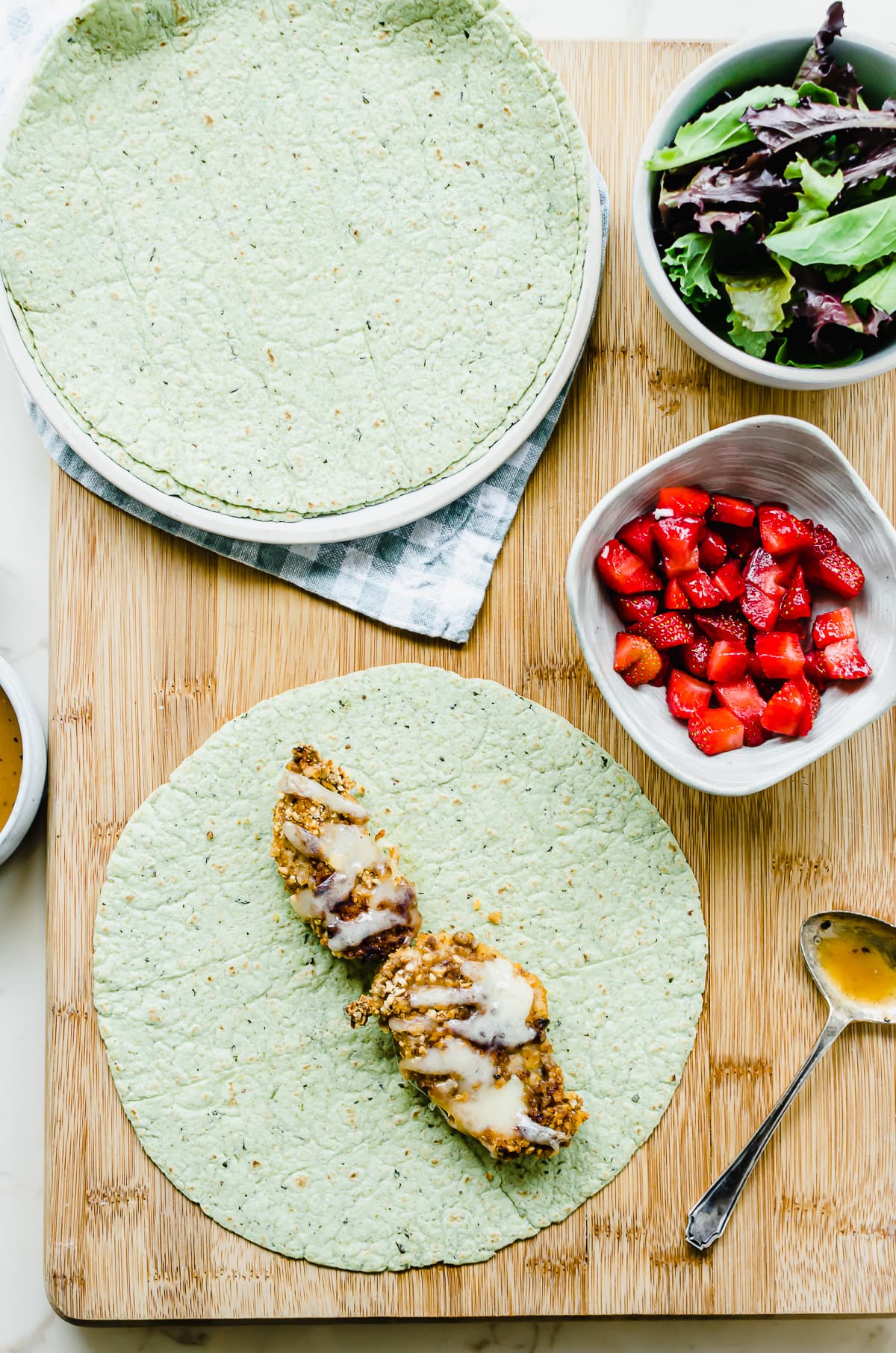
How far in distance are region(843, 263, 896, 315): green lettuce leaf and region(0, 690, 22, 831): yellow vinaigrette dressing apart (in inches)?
64.8

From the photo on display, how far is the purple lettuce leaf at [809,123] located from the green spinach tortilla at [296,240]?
344mm

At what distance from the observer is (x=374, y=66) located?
74.0 inches

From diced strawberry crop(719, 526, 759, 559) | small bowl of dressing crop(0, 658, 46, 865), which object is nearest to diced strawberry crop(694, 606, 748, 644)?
diced strawberry crop(719, 526, 759, 559)

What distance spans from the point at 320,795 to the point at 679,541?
2.57 feet

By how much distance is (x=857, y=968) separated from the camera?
1979mm

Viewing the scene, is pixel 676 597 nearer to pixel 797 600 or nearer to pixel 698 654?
pixel 698 654

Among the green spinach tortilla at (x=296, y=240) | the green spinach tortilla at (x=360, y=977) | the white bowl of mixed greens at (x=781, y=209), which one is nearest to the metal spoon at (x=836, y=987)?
the green spinach tortilla at (x=360, y=977)

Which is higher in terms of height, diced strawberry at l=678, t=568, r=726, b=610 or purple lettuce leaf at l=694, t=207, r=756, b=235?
purple lettuce leaf at l=694, t=207, r=756, b=235

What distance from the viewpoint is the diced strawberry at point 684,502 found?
1.87m

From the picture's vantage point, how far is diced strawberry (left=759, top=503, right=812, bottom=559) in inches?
73.9

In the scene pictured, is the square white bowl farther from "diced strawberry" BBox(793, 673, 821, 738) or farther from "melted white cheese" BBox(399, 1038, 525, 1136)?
"melted white cheese" BBox(399, 1038, 525, 1136)

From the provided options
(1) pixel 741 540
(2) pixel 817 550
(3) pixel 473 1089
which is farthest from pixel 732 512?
(3) pixel 473 1089

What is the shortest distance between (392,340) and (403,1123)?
4.73 feet

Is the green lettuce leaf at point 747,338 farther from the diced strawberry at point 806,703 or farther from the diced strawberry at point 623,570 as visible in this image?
the diced strawberry at point 806,703
